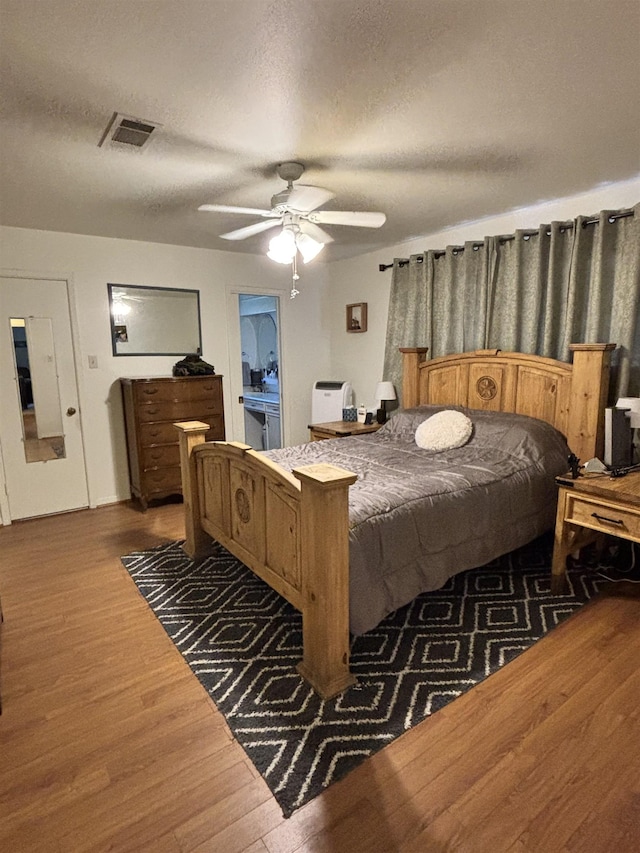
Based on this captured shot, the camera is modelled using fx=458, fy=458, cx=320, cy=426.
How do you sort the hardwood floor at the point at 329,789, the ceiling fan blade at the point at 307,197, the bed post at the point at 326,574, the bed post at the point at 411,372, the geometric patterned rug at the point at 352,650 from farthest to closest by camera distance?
the bed post at the point at 411,372, the ceiling fan blade at the point at 307,197, the bed post at the point at 326,574, the geometric patterned rug at the point at 352,650, the hardwood floor at the point at 329,789

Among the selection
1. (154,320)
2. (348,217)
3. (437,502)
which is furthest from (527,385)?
(154,320)

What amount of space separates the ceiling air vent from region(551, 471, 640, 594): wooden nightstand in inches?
106

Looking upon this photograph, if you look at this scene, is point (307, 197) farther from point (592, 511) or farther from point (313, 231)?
point (592, 511)

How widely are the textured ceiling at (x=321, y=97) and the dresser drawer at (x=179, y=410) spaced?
165cm

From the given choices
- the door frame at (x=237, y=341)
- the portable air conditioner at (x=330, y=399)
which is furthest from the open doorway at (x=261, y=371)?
the portable air conditioner at (x=330, y=399)

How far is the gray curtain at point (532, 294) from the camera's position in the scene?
288 centimetres

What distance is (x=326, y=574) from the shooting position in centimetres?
180

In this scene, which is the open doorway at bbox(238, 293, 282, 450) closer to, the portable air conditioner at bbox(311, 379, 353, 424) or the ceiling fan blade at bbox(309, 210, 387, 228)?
the portable air conditioner at bbox(311, 379, 353, 424)

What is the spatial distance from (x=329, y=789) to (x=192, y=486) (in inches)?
76.2

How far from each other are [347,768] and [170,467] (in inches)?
122

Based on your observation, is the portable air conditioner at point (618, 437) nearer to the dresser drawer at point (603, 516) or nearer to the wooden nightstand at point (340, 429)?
the dresser drawer at point (603, 516)

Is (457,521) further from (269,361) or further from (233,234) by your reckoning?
(269,361)

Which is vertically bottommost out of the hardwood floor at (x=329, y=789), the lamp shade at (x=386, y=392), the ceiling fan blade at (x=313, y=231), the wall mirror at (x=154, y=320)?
the hardwood floor at (x=329, y=789)

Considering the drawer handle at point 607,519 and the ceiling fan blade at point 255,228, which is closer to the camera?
the drawer handle at point 607,519
